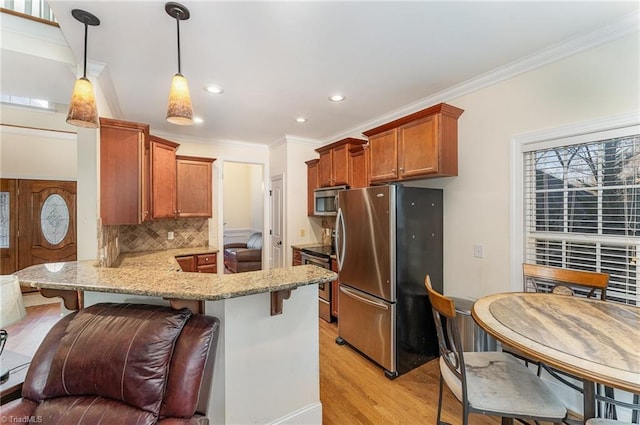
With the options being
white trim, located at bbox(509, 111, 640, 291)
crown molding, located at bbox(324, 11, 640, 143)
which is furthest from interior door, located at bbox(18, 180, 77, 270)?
white trim, located at bbox(509, 111, 640, 291)

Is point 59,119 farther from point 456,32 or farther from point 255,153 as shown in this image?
point 456,32

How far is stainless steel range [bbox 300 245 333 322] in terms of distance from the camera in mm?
3639

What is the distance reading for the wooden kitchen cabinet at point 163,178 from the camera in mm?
3508

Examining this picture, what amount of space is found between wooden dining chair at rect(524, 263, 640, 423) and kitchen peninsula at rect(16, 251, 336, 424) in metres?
1.37

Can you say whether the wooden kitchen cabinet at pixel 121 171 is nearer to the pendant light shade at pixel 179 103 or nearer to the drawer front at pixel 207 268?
the pendant light shade at pixel 179 103

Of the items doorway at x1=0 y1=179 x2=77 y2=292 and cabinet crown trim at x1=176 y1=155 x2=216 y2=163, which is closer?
cabinet crown trim at x1=176 y1=155 x2=216 y2=163

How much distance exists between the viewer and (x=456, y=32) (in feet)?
6.12

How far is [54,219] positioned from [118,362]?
500 cm

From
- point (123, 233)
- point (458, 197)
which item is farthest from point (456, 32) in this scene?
point (123, 233)

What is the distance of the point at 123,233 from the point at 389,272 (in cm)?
374

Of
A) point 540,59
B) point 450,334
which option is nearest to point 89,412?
point 450,334

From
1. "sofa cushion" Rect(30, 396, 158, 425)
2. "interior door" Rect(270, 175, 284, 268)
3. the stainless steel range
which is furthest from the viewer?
"interior door" Rect(270, 175, 284, 268)

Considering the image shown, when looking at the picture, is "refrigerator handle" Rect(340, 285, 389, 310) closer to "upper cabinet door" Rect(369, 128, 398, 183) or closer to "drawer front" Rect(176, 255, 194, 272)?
"upper cabinet door" Rect(369, 128, 398, 183)

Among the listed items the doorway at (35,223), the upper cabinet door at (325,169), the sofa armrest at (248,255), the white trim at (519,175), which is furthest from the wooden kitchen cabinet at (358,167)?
the doorway at (35,223)
